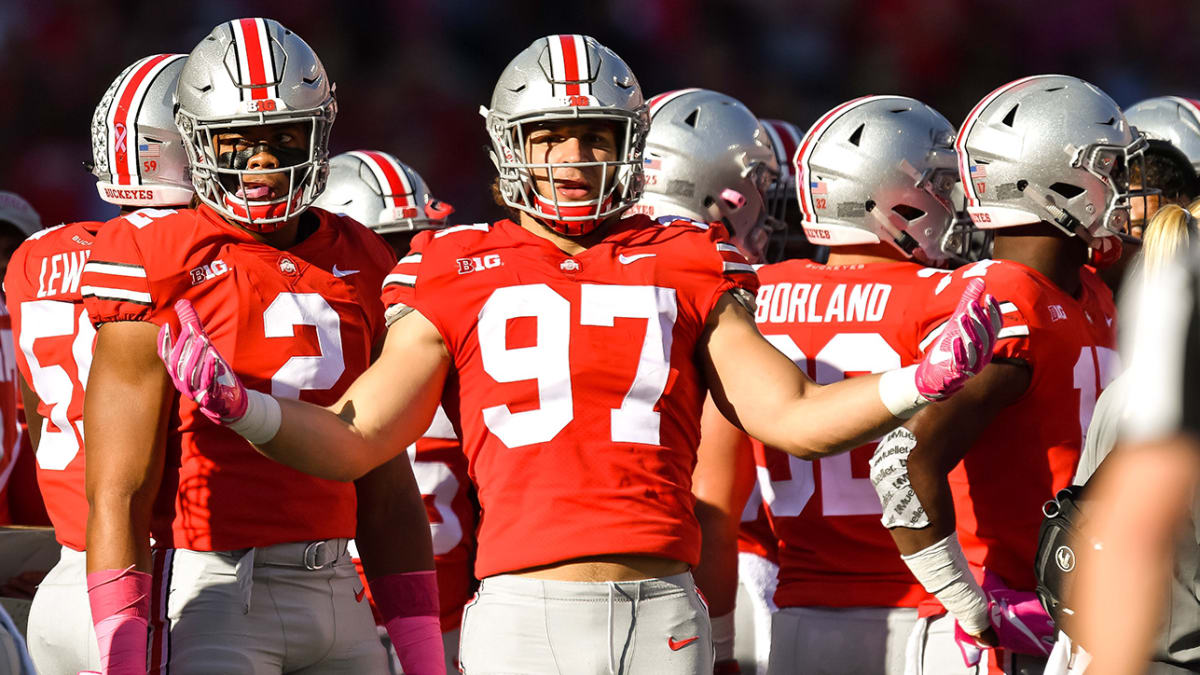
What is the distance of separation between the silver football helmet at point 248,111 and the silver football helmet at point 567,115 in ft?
1.60

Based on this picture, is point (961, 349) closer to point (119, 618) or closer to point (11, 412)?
point (119, 618)

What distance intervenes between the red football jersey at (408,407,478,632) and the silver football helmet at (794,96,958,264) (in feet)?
4.30

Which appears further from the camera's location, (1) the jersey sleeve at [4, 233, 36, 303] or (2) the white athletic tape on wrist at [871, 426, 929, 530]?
(1) the jersey sleeve at [4, 233, 36, 303]

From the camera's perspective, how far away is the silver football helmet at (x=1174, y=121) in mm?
6246

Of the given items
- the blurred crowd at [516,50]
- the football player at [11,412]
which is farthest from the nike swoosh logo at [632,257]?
the blurred crowd at [516,50]

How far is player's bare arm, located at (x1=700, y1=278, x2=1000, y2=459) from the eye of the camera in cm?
283

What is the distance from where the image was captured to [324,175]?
12.0 feet

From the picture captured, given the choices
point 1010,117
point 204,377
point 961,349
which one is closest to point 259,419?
point 204,377

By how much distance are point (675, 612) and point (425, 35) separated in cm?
824

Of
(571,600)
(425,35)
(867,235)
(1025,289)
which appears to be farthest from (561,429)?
(425,35)

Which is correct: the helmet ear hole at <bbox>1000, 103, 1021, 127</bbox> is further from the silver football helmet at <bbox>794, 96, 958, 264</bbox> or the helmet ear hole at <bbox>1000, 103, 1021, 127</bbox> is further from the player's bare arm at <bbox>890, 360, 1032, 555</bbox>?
the player's bare arm at <bbox>890, 360, 1032, 555</bbox>

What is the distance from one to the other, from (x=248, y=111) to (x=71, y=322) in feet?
3.14

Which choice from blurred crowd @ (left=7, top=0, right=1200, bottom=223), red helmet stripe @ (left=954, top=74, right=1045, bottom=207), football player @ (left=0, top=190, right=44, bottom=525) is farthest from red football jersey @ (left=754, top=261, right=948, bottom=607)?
blurred crowd @ (left=7, top=0, right=1200, bottom=223)

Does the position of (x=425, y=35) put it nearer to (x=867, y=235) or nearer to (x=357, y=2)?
(x=357, y=2)
